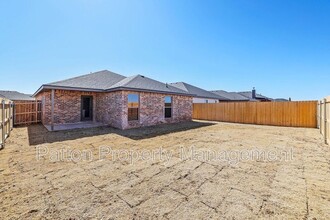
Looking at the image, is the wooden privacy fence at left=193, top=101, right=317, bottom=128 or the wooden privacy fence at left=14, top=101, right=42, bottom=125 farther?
the wooden privacy fence at left=14, top=101, right=42, bottom=125

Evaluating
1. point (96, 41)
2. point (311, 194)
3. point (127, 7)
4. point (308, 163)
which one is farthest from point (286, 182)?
point (96, 41)

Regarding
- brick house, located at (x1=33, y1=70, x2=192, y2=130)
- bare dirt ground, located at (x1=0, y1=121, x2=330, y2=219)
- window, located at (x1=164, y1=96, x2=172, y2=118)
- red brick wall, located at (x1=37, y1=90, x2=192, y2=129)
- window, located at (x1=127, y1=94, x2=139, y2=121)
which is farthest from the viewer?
window, located at (x1=164, y1=96, x2=172, y2=118)

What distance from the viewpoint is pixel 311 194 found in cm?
273

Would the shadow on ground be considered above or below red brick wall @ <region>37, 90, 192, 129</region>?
below

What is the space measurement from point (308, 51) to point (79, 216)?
1672 centimetres

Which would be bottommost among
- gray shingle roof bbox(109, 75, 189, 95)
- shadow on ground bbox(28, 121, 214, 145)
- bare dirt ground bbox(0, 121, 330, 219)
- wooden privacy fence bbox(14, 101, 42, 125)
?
bare dirt ground bbox(0, 121, 330, 219)

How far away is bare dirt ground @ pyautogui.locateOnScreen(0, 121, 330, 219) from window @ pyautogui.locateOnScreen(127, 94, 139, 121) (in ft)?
17.3

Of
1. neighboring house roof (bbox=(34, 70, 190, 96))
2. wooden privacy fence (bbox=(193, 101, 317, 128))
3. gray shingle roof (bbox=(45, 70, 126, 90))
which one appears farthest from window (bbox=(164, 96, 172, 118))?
wooden privacy fence (bbox=(193, 101, 317, 128))

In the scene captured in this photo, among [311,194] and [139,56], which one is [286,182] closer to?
[311,194]

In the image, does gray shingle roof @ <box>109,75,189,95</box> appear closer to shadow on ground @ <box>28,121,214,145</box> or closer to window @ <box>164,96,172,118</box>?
window @ <box>164,96,172,118</box>

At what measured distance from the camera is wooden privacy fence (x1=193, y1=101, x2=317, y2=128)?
37.0 ft

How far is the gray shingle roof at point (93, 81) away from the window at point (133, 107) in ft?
7.54

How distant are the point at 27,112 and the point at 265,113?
1840 centimetres

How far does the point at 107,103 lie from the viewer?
11.0 metres
